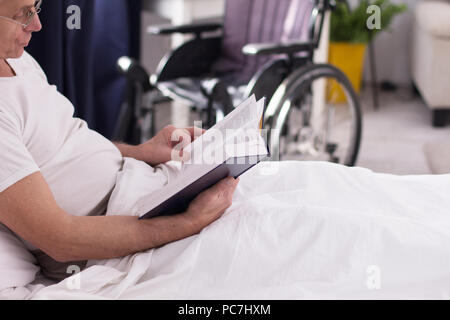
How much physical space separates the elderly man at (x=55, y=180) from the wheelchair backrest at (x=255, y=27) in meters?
1.27

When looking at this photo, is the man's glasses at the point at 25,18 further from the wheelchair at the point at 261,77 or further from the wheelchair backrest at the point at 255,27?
the wheelchair backrest at the point at 255,27

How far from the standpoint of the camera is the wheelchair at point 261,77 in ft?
6.57

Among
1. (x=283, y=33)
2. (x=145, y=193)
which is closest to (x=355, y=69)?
(x=283, y=33)

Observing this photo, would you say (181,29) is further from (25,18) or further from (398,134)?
(25,18)

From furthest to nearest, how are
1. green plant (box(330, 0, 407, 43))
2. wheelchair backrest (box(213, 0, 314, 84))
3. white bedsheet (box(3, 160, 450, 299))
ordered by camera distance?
1. green plant (box(330, 0, 407, 43))
2. wheelchair backrest (box(213, 0, 314, 84))
3. white bedsheet (box(3, 160, 450, 299))

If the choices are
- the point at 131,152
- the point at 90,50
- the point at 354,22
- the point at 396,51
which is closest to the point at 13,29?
the point at 131,152

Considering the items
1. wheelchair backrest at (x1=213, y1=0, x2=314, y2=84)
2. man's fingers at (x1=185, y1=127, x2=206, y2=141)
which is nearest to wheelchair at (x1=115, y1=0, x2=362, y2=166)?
wheelchair backrest at (x1=213, y1=0, x2=314, y2=84)

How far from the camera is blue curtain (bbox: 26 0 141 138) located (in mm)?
1578

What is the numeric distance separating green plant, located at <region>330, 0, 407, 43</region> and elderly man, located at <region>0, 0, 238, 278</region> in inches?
97.2

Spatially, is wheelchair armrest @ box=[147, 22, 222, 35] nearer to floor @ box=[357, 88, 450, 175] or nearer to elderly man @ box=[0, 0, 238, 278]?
floor @ box=[357, 88, 450, 175]

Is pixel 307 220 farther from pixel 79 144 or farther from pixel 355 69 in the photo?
pixel 355 69

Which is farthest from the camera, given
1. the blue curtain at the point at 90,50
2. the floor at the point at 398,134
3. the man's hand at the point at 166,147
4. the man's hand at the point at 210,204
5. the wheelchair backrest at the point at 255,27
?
the floor at the point at 398,134

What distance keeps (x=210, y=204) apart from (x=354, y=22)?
103 inches

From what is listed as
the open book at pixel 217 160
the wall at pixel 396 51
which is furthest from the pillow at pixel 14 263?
the wall at pixel 396 51
